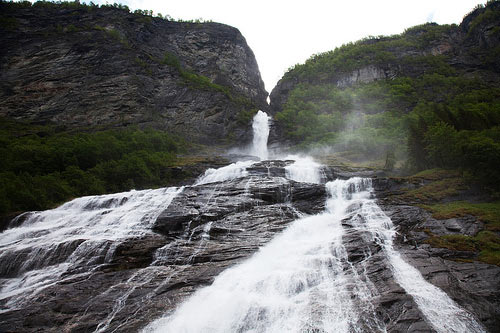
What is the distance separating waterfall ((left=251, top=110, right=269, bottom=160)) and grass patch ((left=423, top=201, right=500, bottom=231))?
2963 cm

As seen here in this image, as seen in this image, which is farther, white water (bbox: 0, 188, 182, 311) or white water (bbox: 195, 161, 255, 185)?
white water (bbox: 195, 161, 255, 185)

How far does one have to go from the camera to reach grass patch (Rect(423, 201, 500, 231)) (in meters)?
11.6

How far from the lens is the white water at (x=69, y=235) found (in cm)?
1073

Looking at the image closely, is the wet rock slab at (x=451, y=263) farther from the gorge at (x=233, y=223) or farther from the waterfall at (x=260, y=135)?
the waterfall at (x=260, y=135)

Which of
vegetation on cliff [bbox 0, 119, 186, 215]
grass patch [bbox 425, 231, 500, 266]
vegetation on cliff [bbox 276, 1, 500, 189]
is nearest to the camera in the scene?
grass patch [bbox 425, 231, 500, 266]

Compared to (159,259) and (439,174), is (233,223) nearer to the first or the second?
(159,259)

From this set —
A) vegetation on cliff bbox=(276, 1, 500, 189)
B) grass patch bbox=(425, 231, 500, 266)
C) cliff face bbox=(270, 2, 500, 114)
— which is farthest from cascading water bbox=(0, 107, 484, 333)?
cliff face bbox=(270, 2, 500, 114)

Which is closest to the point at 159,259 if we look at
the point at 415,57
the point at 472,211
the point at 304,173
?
the point at 472,211

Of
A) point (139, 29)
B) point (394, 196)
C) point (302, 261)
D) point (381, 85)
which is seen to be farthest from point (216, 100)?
point (302, 261)

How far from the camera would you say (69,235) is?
13.4 metres

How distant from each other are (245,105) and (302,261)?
1759 inches

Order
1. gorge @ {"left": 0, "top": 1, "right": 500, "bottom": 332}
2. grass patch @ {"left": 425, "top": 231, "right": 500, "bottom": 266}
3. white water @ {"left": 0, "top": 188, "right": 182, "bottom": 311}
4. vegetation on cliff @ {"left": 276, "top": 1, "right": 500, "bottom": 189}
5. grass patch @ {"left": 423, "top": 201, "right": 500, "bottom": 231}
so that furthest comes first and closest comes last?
vegetation on cliff @ {"left": 276, "top": 1, "right": 500, "bottom": 189}, grass patch @ {"left": 423, "top": 201, "right": 500, "bottom": 231}, white water @ {"left": 0, "top": 188, "right": 182, "bottom": 311}, grass patch @ {"left": 425, "top": 231, "right": 500, "bottom": 266}, gorge @ {"left": 0, "top": 1, "right": 500, "bottom": 332}

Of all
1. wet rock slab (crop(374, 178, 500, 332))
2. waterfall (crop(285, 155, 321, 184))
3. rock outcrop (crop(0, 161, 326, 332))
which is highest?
waterfall (crop(285, 155, 321, 184))

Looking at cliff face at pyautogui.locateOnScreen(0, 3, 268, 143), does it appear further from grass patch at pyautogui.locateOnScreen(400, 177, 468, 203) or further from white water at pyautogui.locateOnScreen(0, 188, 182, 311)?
grass patch at pyautogui.locateOnScreen(400, 177, 468, 203)
